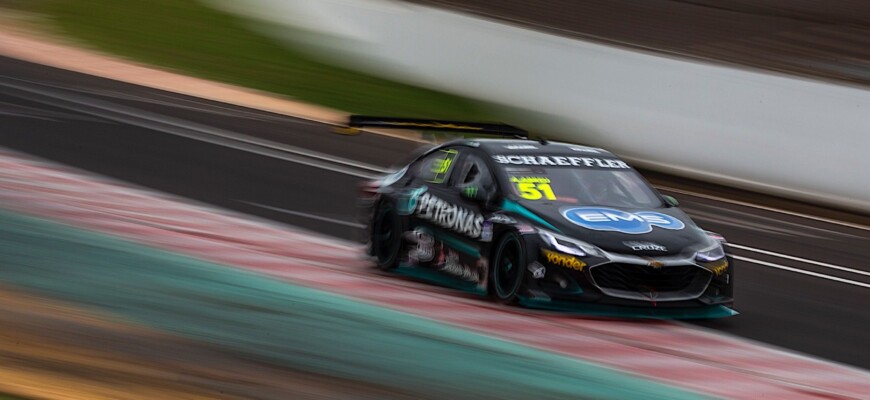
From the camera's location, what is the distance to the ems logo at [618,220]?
9.45 meters

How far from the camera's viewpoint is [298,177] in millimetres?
16109

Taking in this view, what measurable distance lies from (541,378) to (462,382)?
0.29 m

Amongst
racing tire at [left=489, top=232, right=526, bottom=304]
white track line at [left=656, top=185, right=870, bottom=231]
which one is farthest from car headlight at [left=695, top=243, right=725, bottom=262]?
white track line at [left=656, top=185, right=870, bottom=231]

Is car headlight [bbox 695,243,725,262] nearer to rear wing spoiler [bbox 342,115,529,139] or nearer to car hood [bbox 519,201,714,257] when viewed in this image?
car hood [bbox 519,201,714,257]

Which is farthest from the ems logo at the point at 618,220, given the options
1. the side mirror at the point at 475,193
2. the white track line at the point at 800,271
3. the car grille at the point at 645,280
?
the white track line at the point at 800,271

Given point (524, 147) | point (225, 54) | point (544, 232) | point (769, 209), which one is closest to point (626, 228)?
point (544, 232)

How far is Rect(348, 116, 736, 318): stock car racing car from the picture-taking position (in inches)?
361

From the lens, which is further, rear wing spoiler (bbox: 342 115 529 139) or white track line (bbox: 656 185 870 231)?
white track line (bbox: 656 185 870 231)

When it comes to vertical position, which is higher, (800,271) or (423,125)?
(423,125)

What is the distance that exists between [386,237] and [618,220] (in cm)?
233

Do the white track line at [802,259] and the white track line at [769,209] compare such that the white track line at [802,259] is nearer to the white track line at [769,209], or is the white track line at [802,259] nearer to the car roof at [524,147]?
the white track line at [769,209]

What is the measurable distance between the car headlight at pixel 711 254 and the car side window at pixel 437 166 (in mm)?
2188

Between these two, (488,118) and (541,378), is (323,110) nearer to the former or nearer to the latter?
(488,118)

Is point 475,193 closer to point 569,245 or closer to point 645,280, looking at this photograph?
point 569,245
